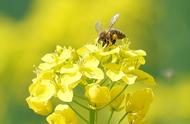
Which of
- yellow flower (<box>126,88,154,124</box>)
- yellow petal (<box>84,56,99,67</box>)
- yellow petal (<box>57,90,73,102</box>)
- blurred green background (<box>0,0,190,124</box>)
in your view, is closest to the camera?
yellow petal (<box>57,90,73,102</box>)

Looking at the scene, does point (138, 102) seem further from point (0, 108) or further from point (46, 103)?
point (0, 108)

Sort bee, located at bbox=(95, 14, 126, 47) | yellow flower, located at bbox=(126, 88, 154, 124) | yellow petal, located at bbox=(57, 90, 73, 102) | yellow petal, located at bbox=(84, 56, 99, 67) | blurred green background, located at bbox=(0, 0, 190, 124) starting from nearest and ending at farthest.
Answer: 1. yellow petal, located at bbox=(57, 90, 73, 102)
2. yellow petal, located at bbox=(84, 56, 99, 67)
3. yellow flower, located at bbox=(126, 88, 154, 124)
4. bee, located at bbox=(95, 14, 126, 47)
5. blurred green background, located at bbox=(0, 0, 190, 124)

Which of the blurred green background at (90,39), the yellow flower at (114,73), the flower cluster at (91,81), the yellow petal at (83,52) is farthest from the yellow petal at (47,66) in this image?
the blurred green background at (90,39)

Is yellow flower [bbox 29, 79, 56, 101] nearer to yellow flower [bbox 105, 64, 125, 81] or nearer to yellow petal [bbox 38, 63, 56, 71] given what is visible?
yellow petal [bbox 38, 63, 56, 71]

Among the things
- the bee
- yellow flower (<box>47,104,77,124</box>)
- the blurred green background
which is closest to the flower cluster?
yellow flower (<box>47,104,77,124</box>)

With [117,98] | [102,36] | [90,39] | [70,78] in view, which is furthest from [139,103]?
[90,39]

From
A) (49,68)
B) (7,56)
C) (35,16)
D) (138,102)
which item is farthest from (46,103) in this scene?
(35,16)
